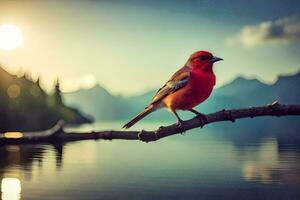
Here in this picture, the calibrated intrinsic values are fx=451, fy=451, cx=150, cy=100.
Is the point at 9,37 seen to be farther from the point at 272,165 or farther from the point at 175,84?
the point at 272,165

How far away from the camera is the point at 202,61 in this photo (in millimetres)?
1894

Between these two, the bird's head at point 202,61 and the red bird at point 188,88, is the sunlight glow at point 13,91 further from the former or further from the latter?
the bird's head at point 202,61

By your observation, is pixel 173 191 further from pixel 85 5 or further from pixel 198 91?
pixel 85 5

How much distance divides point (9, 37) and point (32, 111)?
455 millimetres

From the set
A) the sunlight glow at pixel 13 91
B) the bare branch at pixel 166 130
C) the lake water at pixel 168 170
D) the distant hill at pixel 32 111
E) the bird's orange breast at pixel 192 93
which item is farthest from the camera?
the sunlight glow at pixel 13 91

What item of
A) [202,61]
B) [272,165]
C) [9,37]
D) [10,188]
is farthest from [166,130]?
[9,37]

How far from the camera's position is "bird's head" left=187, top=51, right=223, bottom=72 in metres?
1.87

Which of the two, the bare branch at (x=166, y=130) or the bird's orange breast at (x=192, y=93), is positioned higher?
the bird's orange breast at (x=192, y=93)

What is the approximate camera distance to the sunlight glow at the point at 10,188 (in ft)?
7.81

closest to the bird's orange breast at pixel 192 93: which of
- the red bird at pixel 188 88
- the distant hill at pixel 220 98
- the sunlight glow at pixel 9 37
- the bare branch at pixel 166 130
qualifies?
the red bird at pixel 188 88

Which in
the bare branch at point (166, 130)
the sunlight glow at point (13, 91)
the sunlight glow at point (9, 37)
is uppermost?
the sunlight glow at point (9, 37)

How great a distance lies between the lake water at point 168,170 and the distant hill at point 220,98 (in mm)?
124

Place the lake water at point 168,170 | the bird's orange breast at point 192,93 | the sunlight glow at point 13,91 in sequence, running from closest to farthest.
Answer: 1. the bird's orange breast at point 192,93
2. the lake water at point 168,170
3. the sunlight glow at point 13,91

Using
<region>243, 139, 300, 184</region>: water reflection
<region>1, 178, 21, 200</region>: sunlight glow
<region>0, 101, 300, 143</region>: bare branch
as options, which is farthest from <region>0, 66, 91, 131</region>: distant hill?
<region>0, 101, 300, 143</region>: bare branch
